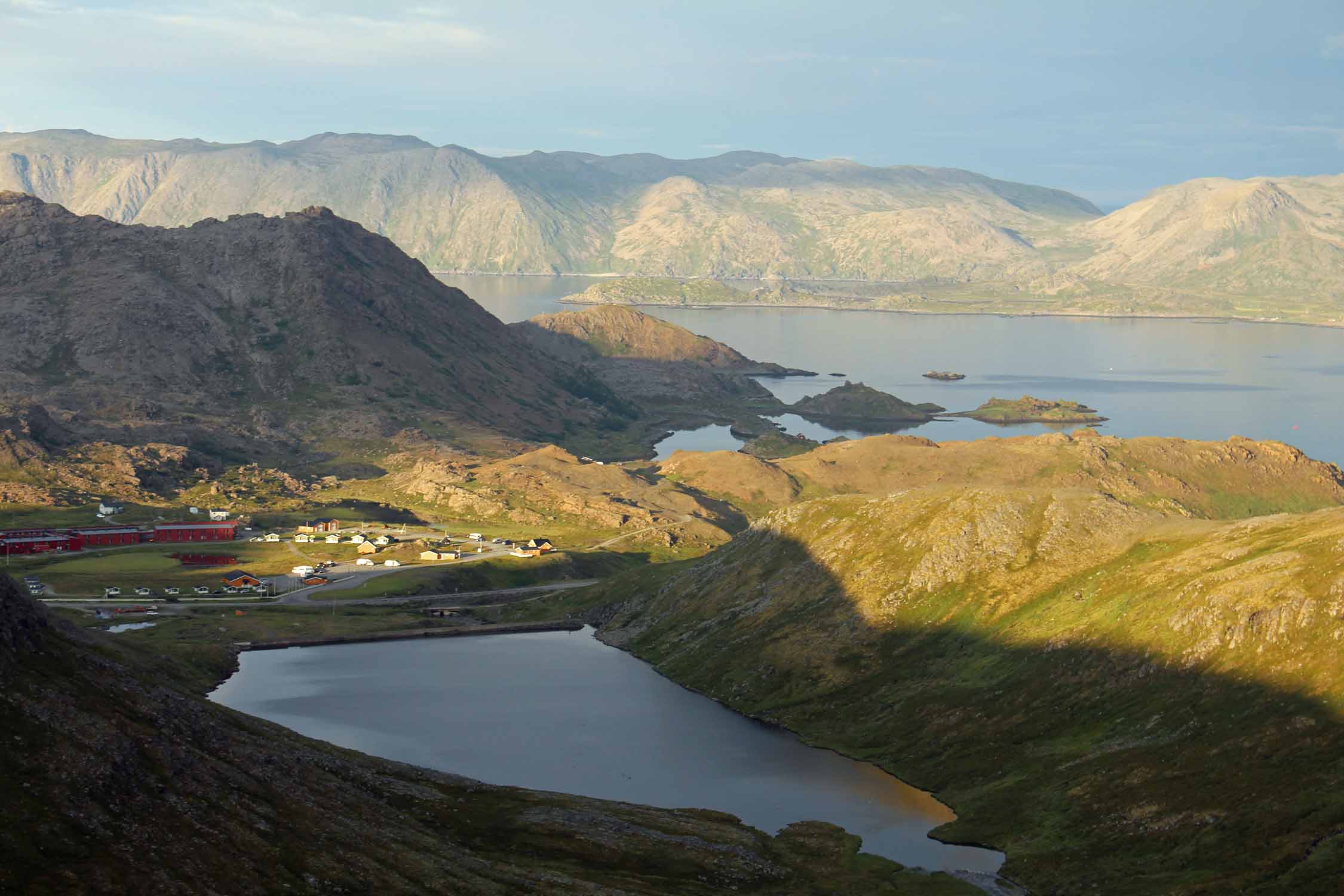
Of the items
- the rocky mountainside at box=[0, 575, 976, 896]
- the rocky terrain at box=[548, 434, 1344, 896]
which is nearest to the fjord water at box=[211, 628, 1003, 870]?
the rocky terrain at box=[548, 434, 1344, 896]

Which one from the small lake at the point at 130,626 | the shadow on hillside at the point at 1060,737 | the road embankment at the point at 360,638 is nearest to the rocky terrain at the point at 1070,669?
the shadow on hillside at the point at 1060,737

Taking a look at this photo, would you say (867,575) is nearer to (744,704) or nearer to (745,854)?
(744,704)

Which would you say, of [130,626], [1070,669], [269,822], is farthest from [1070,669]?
[130,626]

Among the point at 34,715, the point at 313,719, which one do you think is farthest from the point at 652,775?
the point at 34,715

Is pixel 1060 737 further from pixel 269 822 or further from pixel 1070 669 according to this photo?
pixel 269 822

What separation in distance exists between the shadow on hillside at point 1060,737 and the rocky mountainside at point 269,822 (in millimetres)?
13689

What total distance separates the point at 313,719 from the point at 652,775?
139ft

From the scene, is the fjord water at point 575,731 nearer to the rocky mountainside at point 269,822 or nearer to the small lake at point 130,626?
the rocky mountainside at point 269,822

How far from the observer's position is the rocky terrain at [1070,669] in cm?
9869

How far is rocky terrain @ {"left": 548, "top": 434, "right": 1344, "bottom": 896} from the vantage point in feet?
324

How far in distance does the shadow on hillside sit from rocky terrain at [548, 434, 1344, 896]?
266mm

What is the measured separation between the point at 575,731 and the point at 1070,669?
180 ft

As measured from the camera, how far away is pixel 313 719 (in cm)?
15200

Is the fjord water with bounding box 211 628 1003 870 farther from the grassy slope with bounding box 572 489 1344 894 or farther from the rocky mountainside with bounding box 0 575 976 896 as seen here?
the rocky mountainside with bounding box 0 575 976 896
